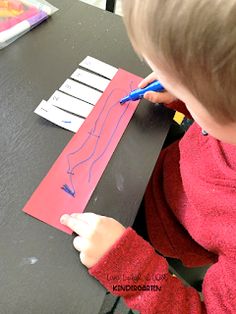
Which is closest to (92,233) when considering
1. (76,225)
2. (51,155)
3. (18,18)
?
(76,225)

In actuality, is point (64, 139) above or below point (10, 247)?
above

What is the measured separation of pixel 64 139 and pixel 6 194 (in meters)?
0.13

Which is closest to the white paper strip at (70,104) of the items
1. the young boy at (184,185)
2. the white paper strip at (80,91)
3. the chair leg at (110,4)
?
the white paper strip at (80,91)

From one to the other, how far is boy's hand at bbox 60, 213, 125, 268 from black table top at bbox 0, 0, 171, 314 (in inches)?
0.5

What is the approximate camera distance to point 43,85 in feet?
2.07

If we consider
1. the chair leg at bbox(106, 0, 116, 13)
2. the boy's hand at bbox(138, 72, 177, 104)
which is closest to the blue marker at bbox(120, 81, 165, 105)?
the boy's hand at bbox(138, 72, 177, 104)

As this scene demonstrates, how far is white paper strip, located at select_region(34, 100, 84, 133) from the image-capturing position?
59cm

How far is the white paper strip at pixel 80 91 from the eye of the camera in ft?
2.08

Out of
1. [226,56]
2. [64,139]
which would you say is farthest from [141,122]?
[226,56]

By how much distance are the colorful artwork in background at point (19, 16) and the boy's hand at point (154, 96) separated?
0.24 meters

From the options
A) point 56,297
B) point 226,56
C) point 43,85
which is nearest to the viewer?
point 226,56

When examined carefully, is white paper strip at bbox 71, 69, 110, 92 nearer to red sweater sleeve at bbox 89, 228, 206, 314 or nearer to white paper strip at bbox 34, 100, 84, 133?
white paper strip at bbox 34, 100, 84, 133

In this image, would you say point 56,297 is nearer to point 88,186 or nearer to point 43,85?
point 88,186

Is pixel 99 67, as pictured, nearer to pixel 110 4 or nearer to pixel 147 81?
pixel 147 81
